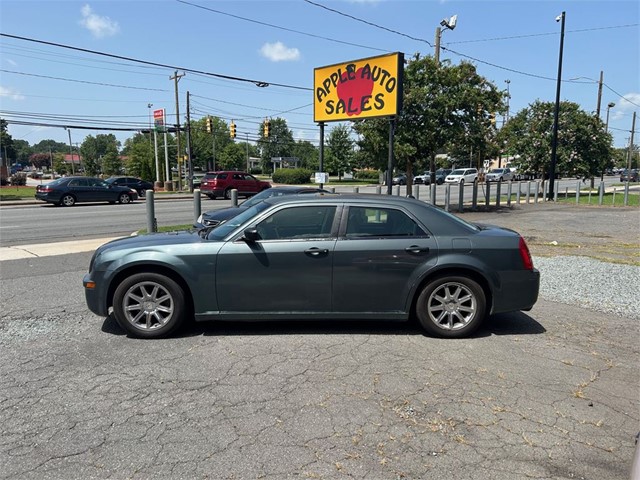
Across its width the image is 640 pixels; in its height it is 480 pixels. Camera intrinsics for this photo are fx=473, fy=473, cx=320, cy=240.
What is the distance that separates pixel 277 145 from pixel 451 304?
131800 mm

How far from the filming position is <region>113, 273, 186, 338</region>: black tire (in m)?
4.61

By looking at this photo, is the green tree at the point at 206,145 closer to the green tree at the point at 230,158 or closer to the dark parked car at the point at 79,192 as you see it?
the green tree at the point at 230,158

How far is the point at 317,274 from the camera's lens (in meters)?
4.60

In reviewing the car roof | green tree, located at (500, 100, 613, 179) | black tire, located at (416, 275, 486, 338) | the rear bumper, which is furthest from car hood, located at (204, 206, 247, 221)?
green tree, located at (500, 100, 613, 179)

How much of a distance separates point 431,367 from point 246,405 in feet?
5.34

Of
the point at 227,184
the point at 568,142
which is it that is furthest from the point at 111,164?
the point at 568,142

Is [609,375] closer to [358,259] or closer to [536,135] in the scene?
[358,259]

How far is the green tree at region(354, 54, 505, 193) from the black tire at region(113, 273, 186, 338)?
13.3 m

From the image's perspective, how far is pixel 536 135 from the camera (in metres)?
30.2

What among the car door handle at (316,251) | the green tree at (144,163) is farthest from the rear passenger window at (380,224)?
the green tree at (144,163)

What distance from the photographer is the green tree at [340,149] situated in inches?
2766

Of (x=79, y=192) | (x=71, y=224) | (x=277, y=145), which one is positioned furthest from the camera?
(x=277, y=145)

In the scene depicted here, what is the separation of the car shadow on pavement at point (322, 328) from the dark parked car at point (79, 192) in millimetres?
22009

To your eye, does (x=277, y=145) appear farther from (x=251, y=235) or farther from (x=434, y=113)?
(x=251, y=235)
